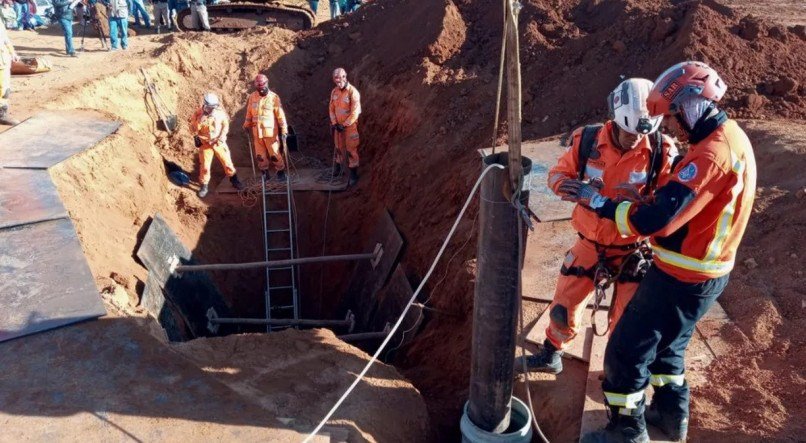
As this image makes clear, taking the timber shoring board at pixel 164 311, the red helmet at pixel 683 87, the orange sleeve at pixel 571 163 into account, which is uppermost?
the red helmet at pixel 683 87

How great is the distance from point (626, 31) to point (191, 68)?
8.84 m

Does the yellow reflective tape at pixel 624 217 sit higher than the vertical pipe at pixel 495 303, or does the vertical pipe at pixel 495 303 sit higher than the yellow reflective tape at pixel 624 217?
the yellow reflective tape at pixel 624 217

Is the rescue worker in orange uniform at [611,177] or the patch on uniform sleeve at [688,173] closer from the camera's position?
the patch on uniform sleeve at [688,173]

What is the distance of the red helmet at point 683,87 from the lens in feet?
10.7

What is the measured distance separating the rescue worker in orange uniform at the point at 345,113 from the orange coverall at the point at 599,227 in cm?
693

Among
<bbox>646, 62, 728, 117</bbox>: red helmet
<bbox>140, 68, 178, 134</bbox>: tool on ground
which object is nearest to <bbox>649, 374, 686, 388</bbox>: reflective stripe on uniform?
<bbox>646, 62, 728, 117</bbox>: red helmet

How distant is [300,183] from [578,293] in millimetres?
8055

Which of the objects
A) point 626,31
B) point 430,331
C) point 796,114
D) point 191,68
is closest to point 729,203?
point 430,331

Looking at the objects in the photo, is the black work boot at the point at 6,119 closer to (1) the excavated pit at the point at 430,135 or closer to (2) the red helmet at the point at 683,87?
(1) the excavated pit at the point at 430,135

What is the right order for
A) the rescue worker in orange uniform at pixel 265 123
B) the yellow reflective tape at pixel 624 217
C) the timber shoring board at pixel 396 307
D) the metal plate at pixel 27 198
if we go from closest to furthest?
1. the yellow reflective tape at pixel 624 217
2. the metal plate at pixel 27 198
3. the timber shoring board at pixel 396 307
4. the rescue worker in orange uniform at pixel 265 123

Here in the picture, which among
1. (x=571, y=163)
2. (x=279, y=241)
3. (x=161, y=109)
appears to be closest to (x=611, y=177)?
(x=571, y=163)

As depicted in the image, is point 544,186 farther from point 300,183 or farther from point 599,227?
point 300,183

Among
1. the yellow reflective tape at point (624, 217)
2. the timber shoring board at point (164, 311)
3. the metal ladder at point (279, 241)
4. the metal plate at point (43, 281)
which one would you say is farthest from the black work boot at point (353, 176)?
the yellow reflective tape at point (624, 217)

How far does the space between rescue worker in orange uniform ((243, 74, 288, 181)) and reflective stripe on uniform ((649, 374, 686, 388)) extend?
28.0 ft
